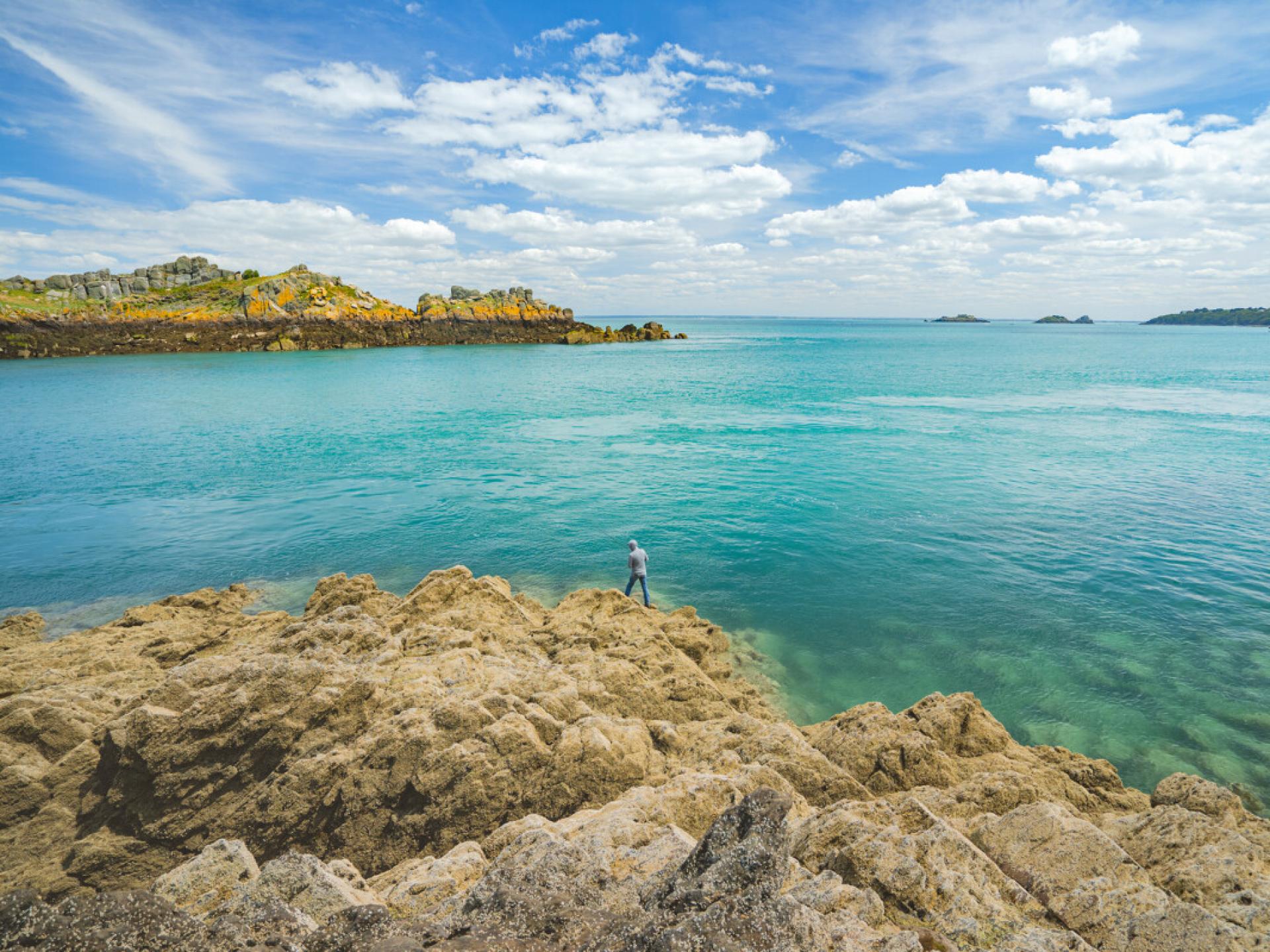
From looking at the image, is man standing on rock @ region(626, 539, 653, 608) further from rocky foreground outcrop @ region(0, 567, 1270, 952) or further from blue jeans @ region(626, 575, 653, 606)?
rocky foreground outcrop @ region(0, 567, 1270, 952)

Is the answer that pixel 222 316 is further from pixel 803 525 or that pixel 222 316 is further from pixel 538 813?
pixel 538 813

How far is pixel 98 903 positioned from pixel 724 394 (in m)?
65.8

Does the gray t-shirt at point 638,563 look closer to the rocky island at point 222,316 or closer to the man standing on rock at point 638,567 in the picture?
the man standing on rock at point 638,567

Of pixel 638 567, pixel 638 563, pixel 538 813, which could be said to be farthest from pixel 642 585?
pixel 538 813

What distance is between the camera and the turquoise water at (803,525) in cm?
1467

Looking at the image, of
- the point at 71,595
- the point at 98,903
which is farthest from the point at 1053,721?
the point at 71,595

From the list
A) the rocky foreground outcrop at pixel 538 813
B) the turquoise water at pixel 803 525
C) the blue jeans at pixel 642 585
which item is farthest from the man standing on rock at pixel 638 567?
the rocky foreground outcrop at pixel 538 813

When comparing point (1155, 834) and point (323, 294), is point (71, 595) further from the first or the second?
point (323, 294)

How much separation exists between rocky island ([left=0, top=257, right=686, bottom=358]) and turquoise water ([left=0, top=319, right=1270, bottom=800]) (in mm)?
68186

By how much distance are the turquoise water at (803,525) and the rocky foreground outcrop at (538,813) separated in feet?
12.8

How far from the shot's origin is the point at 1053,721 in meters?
12.9

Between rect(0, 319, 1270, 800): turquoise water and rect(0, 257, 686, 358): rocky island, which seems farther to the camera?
rect(0, 257, 686, 358): rocky island

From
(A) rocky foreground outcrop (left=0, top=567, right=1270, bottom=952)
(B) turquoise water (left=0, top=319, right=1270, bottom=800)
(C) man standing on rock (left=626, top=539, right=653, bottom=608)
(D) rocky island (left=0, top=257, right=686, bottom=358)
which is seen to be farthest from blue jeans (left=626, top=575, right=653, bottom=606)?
(D) rocky island (left=0, top=257, right=686, bottom=358)

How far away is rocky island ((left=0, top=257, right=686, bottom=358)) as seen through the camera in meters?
110
